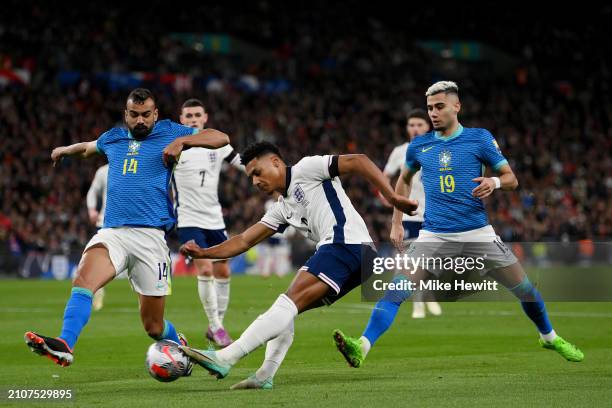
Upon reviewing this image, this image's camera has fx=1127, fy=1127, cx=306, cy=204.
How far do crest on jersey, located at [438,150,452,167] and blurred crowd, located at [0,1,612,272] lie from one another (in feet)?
71.9

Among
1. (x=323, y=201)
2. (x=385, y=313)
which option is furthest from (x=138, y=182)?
(x=385, y=313)

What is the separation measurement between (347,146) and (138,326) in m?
25.0

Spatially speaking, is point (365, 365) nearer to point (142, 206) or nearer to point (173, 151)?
point (142, 206)

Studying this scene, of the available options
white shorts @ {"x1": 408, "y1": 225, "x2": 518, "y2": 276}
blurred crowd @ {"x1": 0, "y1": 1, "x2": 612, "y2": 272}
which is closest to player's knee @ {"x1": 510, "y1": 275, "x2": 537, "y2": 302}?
white shorts @ {"x1": 408, "y1": 225, "x2": 518, "y2": 276}

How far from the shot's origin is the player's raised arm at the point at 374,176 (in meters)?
8.43

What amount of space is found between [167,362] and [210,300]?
Answer: 5.28 m

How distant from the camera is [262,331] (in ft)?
27.2

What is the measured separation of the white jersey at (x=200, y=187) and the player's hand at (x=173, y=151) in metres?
4.47

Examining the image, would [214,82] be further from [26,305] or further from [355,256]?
[355,256]

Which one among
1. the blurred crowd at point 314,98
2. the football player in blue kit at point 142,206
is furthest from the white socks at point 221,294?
the blurred crowd at point 314,98

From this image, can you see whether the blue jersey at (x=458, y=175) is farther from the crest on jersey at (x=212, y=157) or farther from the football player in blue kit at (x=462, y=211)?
the crest on jersey at (x=212, y=157)

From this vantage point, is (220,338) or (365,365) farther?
(220,338)

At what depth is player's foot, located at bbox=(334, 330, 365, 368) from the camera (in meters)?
9.01

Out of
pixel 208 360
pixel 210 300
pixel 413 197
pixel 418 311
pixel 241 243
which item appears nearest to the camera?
pixel 208 360
